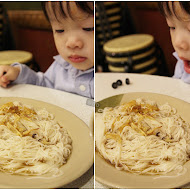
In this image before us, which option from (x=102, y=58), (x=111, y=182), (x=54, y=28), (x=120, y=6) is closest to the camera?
(x=111, y=182)

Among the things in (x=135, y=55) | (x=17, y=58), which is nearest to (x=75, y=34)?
(x=17, y=58)

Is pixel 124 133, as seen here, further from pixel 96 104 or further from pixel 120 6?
pixel 120 6

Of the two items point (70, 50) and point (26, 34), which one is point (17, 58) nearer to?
point (26, 34)

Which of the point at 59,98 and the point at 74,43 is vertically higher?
the point at 74,43

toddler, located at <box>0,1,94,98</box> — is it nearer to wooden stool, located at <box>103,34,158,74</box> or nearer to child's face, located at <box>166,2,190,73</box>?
child's face, located at <box>166,2,190,73</box>

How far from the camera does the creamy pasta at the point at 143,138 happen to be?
1.40 ft

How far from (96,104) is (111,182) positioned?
25cm

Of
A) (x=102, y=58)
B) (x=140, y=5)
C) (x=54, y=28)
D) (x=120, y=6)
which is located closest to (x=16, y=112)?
(x=54, y=28)

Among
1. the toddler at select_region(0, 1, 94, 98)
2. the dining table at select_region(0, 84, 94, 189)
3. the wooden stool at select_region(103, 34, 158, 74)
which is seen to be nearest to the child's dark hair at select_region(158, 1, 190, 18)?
the toddler at select_region(0, 1, 94, 98)

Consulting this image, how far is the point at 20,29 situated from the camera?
908mm

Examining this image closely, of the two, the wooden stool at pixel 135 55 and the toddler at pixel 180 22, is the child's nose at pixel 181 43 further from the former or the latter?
the wooden stool at pixel 135 55

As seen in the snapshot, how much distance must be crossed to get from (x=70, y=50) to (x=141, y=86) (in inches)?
8.9

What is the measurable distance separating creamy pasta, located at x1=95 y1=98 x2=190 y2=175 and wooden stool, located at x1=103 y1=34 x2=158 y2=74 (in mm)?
369

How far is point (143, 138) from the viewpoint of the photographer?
47cm
